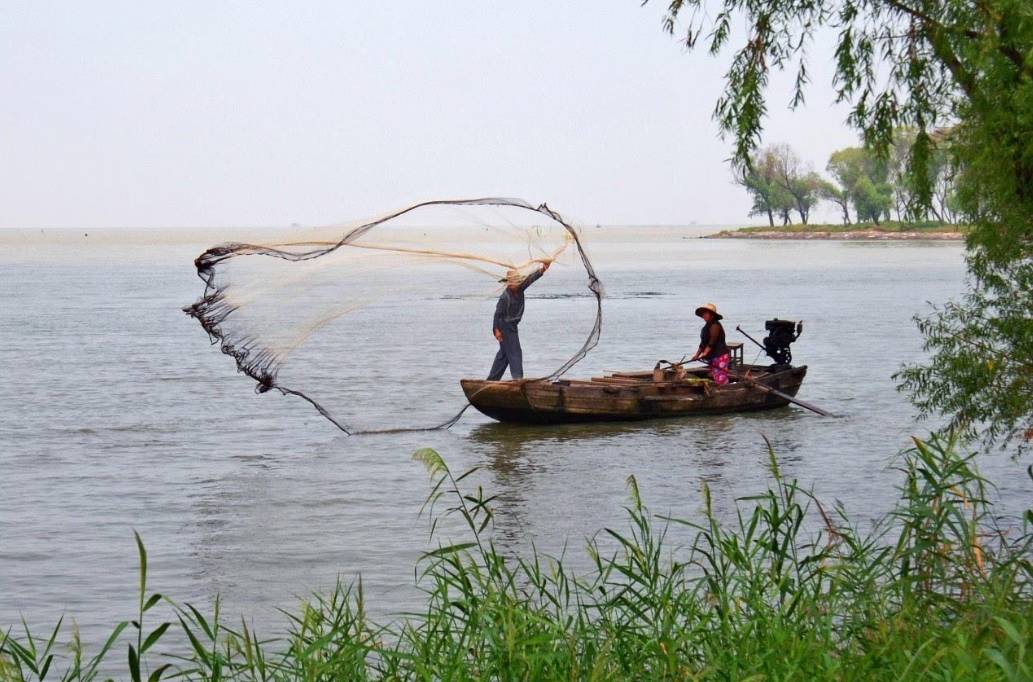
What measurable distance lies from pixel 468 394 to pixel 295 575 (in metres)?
8.76

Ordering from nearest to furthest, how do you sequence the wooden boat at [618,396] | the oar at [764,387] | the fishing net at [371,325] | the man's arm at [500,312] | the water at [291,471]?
the water at [291,471]
the fishing net at [371,325]
the man's arm at [500,312]
the wooden boat at [618,396]
the oar at [764,387]

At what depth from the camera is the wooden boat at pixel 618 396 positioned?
21328 millimetres

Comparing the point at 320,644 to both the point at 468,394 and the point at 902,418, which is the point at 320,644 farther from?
the point at 902,418

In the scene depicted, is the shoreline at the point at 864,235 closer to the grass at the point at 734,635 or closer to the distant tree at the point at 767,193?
the distant tree at the point at 767,193

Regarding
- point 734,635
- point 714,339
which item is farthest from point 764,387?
point 734,635

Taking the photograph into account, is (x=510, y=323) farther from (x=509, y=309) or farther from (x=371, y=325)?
(x=371, y=325)

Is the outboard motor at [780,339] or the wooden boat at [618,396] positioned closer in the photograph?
the wooden boat at [618,396]

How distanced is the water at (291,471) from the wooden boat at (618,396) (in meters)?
0.26

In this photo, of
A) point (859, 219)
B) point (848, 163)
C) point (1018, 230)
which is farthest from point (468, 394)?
point (859, 219)

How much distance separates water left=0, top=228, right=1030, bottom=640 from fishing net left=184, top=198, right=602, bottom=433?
0.58m

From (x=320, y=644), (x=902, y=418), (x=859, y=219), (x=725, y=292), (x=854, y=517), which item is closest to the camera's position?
(x=320, y=644)

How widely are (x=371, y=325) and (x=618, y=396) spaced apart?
Answer: 2963 cm

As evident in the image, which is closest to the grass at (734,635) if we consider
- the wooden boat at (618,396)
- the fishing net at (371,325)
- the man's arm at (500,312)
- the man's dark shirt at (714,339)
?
the fishing net at (371,325)

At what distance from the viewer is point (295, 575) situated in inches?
508
